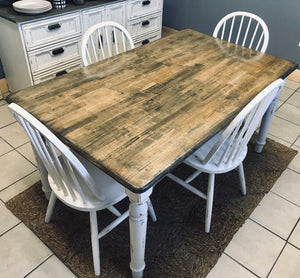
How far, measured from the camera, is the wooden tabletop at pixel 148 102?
1.17 meters

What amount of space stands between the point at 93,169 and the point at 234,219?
0.92 metres

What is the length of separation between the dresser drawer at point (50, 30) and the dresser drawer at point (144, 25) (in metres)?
0.69

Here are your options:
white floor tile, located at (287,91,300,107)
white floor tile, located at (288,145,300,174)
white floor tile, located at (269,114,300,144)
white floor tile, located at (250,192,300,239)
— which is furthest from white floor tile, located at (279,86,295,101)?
white floor tile, located at (250,192,300,239)

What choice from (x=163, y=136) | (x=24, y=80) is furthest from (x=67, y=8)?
(x=163, y=136)

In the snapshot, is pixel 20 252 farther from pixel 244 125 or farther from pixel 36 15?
pixel 36 15

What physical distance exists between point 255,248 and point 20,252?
50.8 inches

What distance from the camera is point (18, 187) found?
1.99 m

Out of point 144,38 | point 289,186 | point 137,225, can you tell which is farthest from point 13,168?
point 144,38

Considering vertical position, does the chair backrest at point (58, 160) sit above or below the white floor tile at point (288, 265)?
above

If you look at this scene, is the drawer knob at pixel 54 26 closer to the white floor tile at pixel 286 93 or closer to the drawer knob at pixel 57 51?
the drawer knob at pixel 57 51

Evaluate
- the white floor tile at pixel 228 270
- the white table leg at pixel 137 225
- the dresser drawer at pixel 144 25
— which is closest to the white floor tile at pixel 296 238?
the white floor tile at pixel 228 270

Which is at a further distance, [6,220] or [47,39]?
[47,39]

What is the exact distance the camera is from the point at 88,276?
1.51m

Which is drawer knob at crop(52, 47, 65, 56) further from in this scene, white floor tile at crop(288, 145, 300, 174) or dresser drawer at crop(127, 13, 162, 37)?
white floor tile at crop(288, 145, 300, 174)
